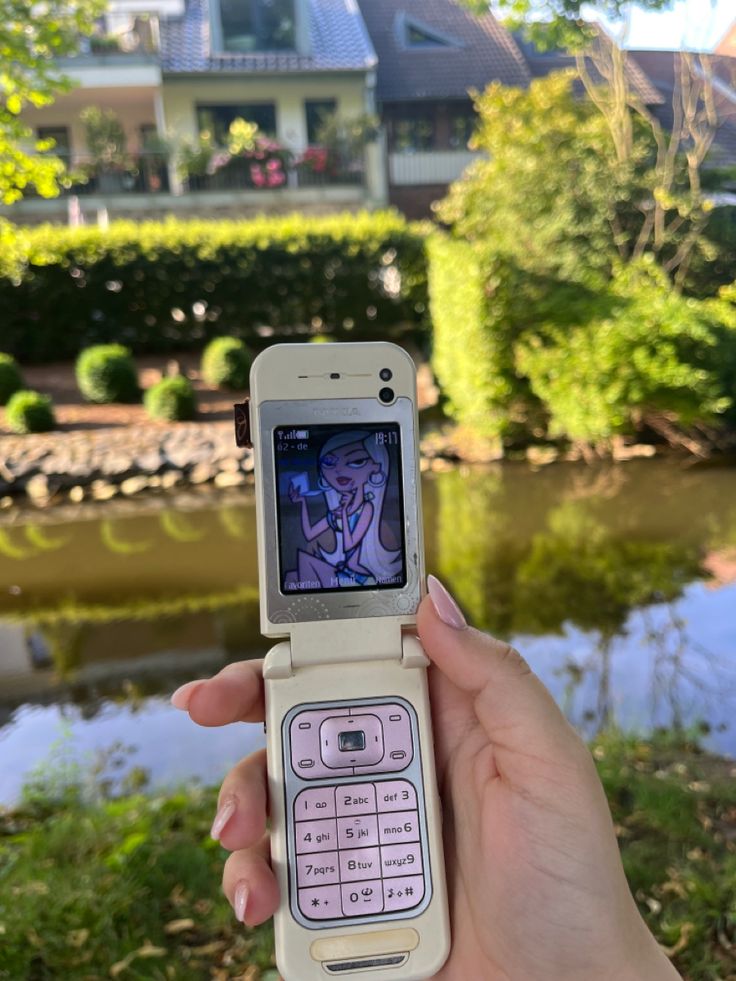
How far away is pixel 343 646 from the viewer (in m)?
0.84

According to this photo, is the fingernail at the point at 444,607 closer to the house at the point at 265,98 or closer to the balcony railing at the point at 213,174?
the house at the point at 265,98

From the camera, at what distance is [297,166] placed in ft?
28.3

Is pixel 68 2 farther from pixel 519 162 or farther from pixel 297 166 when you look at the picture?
pixel 297 166

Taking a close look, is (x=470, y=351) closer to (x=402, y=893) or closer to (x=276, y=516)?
(x=276, y=516)

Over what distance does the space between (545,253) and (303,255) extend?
9.47ft

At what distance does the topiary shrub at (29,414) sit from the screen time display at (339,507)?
5573 millimetres

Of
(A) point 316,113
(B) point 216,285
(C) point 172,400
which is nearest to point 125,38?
(A) point 316,113

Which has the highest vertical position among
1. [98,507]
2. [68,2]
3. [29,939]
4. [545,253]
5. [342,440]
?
[68,2]

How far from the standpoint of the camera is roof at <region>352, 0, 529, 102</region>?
583 centimetres

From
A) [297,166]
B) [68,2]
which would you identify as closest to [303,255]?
[297,166]

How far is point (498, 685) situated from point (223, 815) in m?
0.34

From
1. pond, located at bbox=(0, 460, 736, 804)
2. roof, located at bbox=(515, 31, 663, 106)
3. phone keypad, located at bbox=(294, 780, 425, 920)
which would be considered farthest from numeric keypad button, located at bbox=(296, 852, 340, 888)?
roof, located at bbox=(515, 31, 663, 106)

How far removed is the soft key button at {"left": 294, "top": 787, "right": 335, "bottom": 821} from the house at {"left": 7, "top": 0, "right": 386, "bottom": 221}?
7.65m

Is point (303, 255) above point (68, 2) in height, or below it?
below
